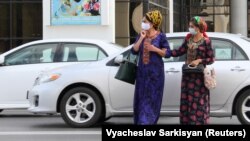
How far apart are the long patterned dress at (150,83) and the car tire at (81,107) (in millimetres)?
1756

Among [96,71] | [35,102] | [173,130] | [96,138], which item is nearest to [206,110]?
[96,138]

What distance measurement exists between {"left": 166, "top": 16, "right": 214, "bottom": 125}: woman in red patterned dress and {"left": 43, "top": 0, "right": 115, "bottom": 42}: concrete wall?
16888 mm

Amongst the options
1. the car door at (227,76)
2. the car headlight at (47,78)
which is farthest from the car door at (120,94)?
the car door at (227,76)

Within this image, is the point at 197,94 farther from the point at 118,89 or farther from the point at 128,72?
the point at 118,89

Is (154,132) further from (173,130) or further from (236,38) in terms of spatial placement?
(236,38)

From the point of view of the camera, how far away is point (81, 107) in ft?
30.9

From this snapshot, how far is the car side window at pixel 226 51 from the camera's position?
9242 mm

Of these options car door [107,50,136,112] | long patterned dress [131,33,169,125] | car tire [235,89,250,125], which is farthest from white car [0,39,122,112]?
long patterned dress [131,33,169,125]

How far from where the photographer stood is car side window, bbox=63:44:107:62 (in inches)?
458

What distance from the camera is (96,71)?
941cm

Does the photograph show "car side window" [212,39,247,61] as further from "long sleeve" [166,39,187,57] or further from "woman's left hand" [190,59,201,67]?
"woman's left hand" [190,59,201,67]

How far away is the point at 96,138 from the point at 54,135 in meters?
0.77

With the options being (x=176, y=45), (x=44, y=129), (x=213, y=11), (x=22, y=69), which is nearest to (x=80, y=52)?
(x=22, y=69)

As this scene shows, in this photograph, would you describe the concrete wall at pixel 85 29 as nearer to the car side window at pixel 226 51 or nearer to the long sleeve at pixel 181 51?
the car side window at pixel 226 51
